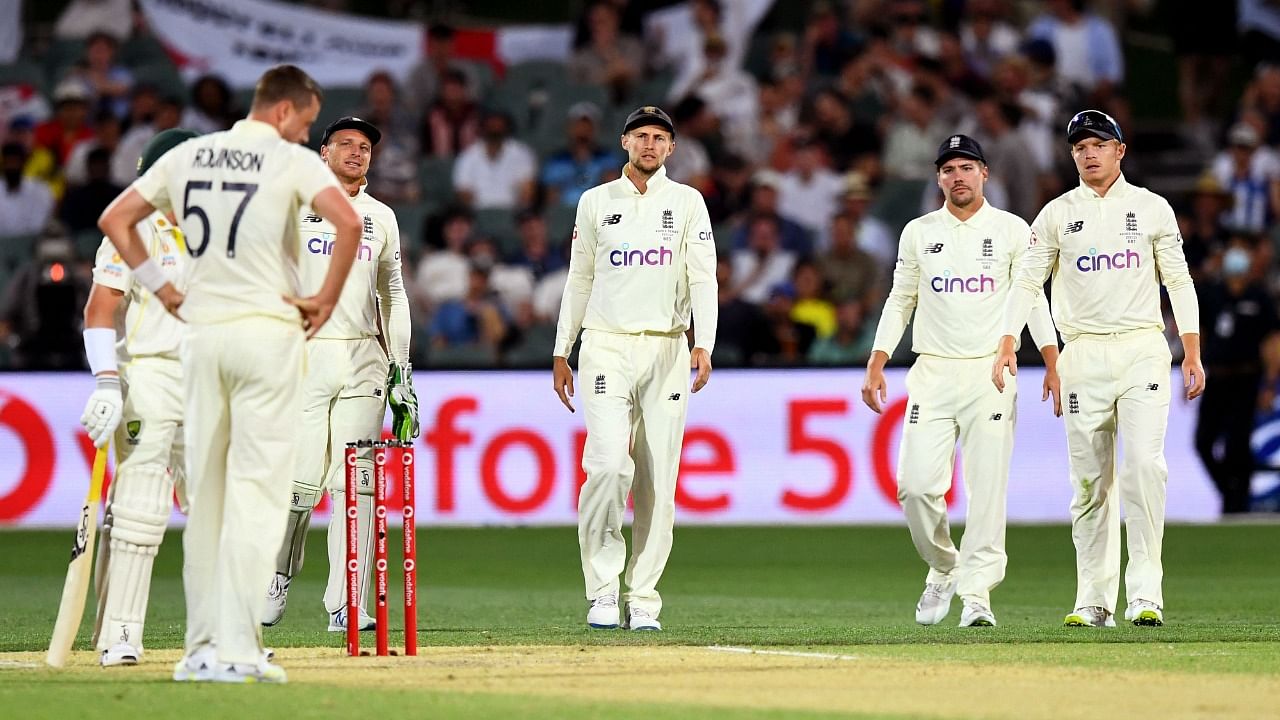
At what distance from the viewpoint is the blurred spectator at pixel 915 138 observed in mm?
20328

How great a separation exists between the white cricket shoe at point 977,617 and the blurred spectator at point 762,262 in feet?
29.3

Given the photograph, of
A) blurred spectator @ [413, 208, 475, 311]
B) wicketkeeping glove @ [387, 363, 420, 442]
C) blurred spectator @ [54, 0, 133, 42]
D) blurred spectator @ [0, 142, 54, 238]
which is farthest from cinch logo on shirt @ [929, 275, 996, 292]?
blurred spectator @ [54, 0, 133, 42]

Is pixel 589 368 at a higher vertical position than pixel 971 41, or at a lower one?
lower

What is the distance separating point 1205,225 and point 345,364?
1151 centimetres

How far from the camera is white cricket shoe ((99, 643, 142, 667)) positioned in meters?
7.68

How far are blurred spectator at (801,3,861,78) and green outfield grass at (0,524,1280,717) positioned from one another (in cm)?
687

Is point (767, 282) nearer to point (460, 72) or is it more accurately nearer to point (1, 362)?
point (460, 72)

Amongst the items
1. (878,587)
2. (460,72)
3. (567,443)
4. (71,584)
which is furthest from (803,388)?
(71,584)

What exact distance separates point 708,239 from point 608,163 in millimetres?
10085

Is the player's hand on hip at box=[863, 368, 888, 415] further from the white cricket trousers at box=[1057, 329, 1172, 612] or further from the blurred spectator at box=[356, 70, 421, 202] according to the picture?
the blurred spectator at box=[356, 70, 421, 202]

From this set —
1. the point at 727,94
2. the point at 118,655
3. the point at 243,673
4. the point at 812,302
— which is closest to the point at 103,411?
the point at 118,655

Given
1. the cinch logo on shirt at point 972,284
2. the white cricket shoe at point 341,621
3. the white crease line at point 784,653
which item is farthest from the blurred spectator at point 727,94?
the white crease line at point 784,653

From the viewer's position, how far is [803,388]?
54.1ft

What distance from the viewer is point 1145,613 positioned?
31.4 feet
